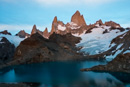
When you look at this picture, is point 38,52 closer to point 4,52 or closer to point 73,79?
point 4,52

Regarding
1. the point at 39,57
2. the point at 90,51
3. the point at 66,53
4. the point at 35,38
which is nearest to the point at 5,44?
the point at 35,38

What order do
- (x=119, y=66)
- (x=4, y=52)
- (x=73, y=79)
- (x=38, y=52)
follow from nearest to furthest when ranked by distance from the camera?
(x=73, y=79)
(x=119, y=66)
(x=38, y=52)
(x=4, y=52)

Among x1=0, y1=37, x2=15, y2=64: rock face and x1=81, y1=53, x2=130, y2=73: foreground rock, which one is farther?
x1=0, y1=37, x2=15, y2=64: rock face

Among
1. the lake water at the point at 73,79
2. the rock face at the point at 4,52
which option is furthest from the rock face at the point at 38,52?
the lake water at the point at 73,79

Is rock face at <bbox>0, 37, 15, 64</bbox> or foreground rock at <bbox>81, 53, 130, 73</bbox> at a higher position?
rock face at <bbox>0, 37, 15, 64</bbox>

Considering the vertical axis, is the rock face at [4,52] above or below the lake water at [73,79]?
above

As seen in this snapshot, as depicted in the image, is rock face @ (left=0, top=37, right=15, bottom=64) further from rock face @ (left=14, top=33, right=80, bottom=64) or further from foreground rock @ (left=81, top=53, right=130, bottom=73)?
foreground rock @ (left=81, top=53, right=130, bottom=73)

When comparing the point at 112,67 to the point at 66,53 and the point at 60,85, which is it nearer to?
the point at 60,85

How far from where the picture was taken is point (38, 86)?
142ft

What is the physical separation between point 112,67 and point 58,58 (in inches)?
2746

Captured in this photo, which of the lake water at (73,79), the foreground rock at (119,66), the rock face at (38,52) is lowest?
the lake water at (73,79)

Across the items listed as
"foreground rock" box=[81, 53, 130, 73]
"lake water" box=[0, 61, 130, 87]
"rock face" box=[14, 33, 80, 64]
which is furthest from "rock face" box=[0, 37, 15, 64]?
"foreground rock" box=[81, 53, 130, 73]

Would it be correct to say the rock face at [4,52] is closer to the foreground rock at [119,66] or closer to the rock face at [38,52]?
the rock face at [38,52]

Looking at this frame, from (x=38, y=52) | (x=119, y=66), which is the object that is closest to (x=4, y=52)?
(x=38, y=52)
